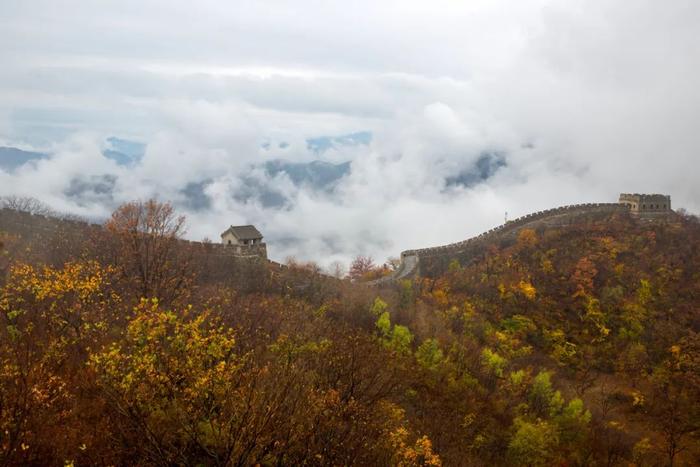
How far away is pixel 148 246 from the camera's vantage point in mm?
27750

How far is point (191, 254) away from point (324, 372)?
77.1 ft

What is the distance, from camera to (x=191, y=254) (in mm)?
37906

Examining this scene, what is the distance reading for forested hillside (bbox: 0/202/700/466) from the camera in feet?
38.7

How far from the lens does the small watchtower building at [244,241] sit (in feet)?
145

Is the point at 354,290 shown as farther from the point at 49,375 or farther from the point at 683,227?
the point at 683,227

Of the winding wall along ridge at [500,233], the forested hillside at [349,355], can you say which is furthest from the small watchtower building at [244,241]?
the winding wall along ridge at [500,233]

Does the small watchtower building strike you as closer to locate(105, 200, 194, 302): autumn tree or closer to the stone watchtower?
locate(105, 200, 194, 302): autumn tree

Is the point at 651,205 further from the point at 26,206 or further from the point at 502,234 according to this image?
the point at 26,206

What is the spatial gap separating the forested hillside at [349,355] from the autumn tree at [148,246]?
139mm

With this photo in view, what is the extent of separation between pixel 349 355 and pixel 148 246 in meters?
14.7

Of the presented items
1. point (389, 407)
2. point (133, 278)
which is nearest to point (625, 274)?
point (389, 407)

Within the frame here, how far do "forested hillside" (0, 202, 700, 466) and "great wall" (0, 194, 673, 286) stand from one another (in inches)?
49.6

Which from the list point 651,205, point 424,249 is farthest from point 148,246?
point 651,205

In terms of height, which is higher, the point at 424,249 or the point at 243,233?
the point at 424,249
